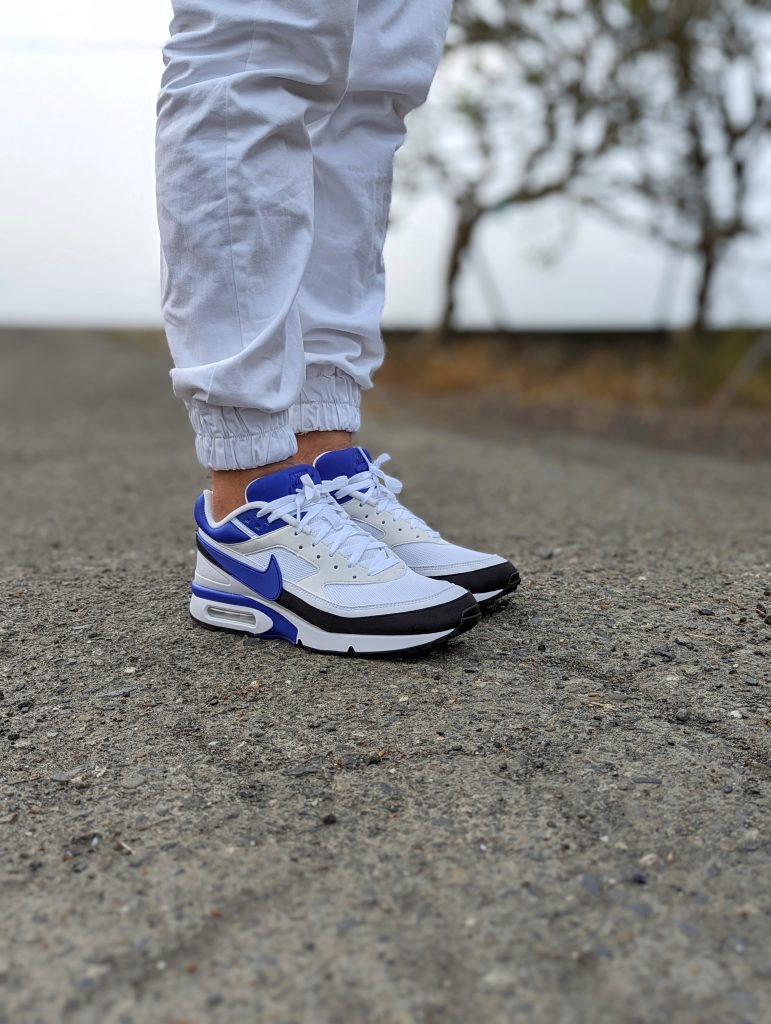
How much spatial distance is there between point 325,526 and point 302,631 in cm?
14

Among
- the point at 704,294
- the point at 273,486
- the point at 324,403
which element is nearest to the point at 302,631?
the point at 273,486

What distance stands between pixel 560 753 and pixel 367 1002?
1.29ft

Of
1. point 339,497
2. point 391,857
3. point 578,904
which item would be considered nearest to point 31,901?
point 391,857

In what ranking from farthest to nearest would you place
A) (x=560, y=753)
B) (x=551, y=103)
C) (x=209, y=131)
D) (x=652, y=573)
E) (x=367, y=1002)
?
(x=551, y=103) → (x=652, y=573) → (x=209, y=131) → (x=560, y=753) → (x=367, y=1002)

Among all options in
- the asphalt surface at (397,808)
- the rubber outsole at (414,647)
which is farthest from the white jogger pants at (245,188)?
the asphalt surface at (397,808)

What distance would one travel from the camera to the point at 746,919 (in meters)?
0.79

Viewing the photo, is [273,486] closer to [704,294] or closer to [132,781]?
[132,781]

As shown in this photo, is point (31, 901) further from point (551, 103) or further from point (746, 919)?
point (551, 103)

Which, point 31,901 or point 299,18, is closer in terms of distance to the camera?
point 31,901

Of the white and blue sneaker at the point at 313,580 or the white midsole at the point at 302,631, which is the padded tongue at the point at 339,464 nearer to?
the white and blue sneaker at the point at 313,580

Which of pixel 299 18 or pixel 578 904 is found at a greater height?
pixel 299 18

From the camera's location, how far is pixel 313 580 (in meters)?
1.25

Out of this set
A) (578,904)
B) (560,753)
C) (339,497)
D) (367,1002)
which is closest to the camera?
(367,1002)

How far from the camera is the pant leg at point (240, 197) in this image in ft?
3.73
